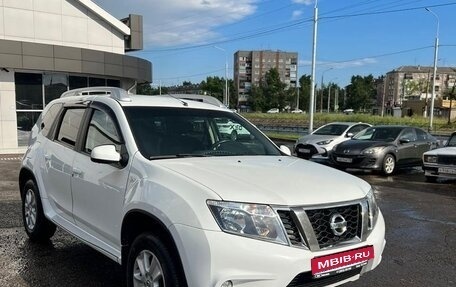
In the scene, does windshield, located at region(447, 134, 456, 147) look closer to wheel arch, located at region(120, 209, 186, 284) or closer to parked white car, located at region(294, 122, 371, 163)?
parked white car, located at region(294, 122, 371, 163)

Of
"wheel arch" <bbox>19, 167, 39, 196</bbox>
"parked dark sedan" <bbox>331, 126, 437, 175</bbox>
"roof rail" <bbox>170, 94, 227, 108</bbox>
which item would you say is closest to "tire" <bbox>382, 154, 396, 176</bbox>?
"parked dark sedan" <bbox>331, 126, 437, 175</bbox>

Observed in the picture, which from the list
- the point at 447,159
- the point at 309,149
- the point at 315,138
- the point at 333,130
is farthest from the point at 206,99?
the point at 333,130

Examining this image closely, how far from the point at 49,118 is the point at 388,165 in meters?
10.8

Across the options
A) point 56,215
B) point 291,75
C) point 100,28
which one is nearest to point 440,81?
point 291,75

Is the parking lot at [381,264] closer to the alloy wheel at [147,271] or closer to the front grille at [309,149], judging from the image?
the alloy wheel at [147,271]

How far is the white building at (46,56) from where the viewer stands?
18.3m

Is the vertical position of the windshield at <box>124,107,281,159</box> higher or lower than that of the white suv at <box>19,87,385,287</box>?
higher

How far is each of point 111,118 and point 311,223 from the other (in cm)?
216

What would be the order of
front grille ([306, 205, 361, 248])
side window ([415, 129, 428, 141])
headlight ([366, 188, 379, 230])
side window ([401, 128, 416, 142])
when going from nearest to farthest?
front grille ([306, 205, 361, 248]) → headlight ([366, 188, 379, 230]) → side window ([401, 128, 416, 142]) → side window ([415, 129, 428, 141])

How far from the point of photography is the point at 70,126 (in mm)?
5141

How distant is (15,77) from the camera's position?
1895cm

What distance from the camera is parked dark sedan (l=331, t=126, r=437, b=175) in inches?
543

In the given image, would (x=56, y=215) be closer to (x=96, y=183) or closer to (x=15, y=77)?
(x=96, y=183)

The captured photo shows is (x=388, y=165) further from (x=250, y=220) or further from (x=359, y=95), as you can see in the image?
(x=359, y=95)
